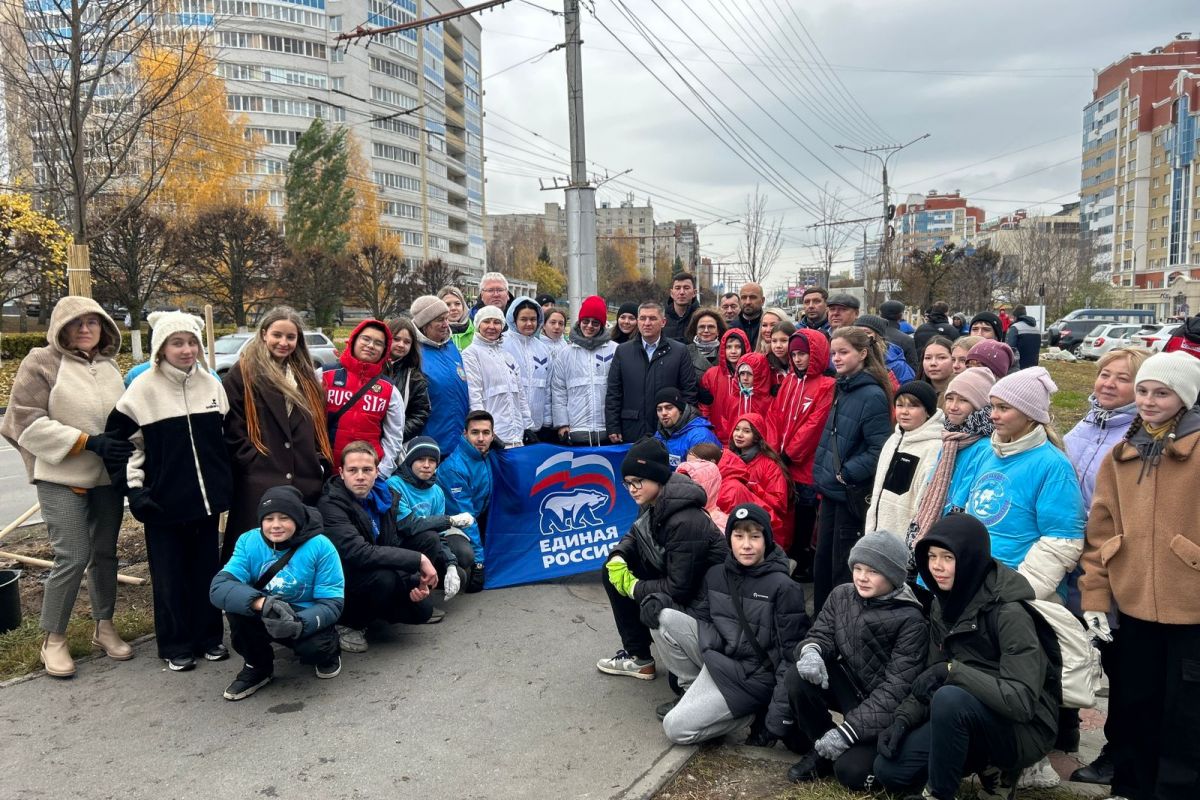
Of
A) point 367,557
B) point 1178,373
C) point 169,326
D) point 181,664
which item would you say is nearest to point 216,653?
point 181,664

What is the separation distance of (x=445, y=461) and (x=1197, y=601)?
4854 millimetres

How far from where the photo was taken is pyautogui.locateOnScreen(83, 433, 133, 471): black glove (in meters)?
4.51

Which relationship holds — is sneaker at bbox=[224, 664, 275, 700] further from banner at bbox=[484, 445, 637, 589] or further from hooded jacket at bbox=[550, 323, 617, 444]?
hooded jacket at bbox=[550, 323, 617, 444]

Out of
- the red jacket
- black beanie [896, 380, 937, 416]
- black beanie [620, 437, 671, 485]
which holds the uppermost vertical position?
black beanie [896, 380, 937, 416]

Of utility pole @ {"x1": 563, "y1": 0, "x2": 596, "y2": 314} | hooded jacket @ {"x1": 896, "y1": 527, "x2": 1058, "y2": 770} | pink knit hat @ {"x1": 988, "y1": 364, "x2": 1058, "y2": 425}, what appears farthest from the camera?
utility pole @ {"x1": 563, "y1": 0, "x2": 596, "y2": 314}

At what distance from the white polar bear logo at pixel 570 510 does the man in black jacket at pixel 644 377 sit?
26.2 inches

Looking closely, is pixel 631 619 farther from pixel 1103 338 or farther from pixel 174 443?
pixel 1103 338

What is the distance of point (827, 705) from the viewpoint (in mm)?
3676

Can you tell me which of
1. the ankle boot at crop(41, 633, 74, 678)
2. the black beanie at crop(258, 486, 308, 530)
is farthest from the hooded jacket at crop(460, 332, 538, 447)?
the ankle boot at crop(41, 633, 74, 678)

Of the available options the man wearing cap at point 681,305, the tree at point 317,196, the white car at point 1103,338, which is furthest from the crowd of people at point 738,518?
the tree at point 317,196

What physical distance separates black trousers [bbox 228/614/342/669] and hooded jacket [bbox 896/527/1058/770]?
318cm

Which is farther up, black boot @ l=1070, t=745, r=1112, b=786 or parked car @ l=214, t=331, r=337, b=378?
parked car @ l=214, t=331, r=337, b=378

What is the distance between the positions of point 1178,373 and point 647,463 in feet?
8.69

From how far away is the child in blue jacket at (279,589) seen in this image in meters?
4.23
